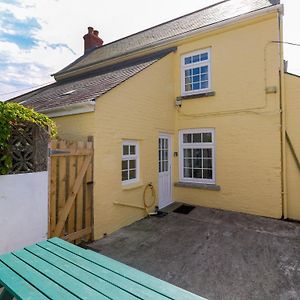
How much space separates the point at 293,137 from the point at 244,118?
1.60 metres

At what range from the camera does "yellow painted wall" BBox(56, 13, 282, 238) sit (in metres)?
6.25

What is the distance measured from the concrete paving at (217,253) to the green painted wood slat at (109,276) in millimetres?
1966

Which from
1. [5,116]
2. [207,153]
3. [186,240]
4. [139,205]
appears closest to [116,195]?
[139,205]

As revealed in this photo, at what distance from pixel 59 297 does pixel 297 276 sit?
160 inches

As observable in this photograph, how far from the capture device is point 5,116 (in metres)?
3.64

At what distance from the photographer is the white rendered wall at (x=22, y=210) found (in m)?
3.76

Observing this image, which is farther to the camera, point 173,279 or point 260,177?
point 260,177

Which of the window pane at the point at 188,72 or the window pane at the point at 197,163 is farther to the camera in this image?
the window pane at the point at 188,72

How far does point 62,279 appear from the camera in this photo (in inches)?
83.5

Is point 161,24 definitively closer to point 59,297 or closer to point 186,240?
point 186,240

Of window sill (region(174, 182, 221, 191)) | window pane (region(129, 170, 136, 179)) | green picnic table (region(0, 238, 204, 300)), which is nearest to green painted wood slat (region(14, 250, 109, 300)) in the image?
green picnic table (region(0, 238, 204, 300))

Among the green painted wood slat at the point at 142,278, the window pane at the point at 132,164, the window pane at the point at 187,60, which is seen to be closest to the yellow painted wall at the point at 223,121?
the window pane at the point at 132,164

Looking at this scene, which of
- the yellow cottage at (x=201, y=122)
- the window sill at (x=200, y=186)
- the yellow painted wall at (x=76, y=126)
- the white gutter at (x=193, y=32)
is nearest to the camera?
the yellow painted wall at (x=76, y=126)

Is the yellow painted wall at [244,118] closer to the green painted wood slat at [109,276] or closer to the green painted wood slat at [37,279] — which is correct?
the green painted wood slat at [109,276]
